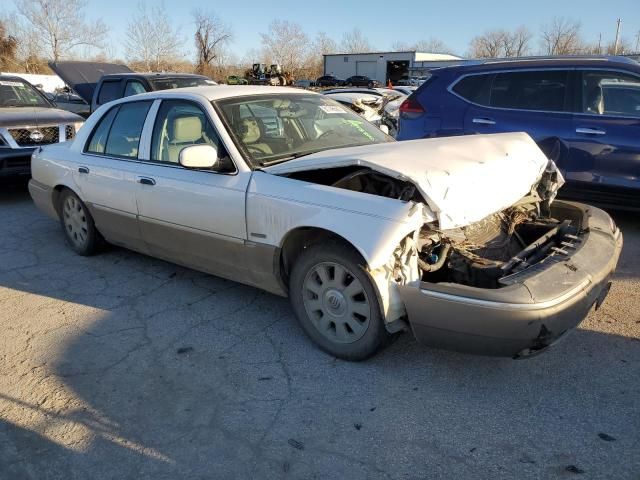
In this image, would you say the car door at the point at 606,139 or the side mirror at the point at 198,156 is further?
the car door at the point at 606,139

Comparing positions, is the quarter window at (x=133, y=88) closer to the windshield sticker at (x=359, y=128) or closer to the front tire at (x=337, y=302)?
the windshield sticker at (x=359, y=128)

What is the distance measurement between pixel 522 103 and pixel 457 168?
318 centimetres

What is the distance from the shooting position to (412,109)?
658 centimetres

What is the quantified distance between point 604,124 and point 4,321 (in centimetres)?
565

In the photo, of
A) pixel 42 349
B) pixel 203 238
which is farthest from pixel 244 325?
pixel 42 349

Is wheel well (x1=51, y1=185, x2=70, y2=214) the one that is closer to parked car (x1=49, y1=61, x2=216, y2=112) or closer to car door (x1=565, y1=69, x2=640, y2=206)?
parked car (x1=49, y1=61, x2=216, y2=112)

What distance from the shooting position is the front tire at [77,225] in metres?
5.22

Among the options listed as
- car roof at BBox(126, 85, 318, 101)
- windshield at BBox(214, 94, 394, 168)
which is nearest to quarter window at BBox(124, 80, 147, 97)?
car roof at BBox(126, 85, 318, 101)

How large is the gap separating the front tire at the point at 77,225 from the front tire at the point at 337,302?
2705 mm

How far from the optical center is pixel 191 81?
377 inches

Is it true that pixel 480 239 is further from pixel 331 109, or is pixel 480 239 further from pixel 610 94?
pixel 610 94

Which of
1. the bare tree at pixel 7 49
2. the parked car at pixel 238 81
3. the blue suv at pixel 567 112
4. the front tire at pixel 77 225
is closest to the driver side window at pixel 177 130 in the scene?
the front tire at pixel 77 225

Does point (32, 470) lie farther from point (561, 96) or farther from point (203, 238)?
point (561, 96)

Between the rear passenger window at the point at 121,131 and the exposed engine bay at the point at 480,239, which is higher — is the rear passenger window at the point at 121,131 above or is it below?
above
